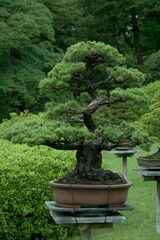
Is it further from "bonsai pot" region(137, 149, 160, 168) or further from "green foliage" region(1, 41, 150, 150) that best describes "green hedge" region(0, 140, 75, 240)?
"green foliage" region(1, 41, 150, 150)

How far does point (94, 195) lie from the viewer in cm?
401

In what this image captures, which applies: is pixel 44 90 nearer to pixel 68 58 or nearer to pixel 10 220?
pixel 68 58

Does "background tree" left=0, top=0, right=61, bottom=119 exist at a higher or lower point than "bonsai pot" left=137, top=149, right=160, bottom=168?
higher

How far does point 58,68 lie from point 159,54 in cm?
2161

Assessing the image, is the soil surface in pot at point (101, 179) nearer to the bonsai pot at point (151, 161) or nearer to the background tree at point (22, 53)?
the bonsai pot at point (151, 161)

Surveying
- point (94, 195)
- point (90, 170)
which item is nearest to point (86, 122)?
point (90, 170)

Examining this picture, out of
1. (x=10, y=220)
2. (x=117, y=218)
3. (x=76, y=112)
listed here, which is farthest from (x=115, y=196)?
(x=10, y=220)

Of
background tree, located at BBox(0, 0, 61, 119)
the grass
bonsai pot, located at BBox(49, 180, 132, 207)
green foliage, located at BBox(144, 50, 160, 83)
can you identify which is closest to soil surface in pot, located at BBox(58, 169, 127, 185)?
bonsai pot, located at BBox(49, 180, 132, 207)

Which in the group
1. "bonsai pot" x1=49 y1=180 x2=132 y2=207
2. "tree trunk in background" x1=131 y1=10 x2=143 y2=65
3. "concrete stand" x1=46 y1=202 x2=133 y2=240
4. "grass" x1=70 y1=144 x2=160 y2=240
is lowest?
"grass" x1=70 y1=144 x2=160 y2=240

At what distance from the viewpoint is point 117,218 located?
400 centimetres

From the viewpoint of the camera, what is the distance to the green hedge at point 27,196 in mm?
5527

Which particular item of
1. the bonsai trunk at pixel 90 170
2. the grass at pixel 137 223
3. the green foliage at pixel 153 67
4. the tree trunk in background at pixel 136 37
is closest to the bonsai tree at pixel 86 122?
the bonsai trunk at pixel 90 170

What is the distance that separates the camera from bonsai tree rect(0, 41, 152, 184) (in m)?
4.14

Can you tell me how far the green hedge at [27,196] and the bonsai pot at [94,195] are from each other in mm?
1559
